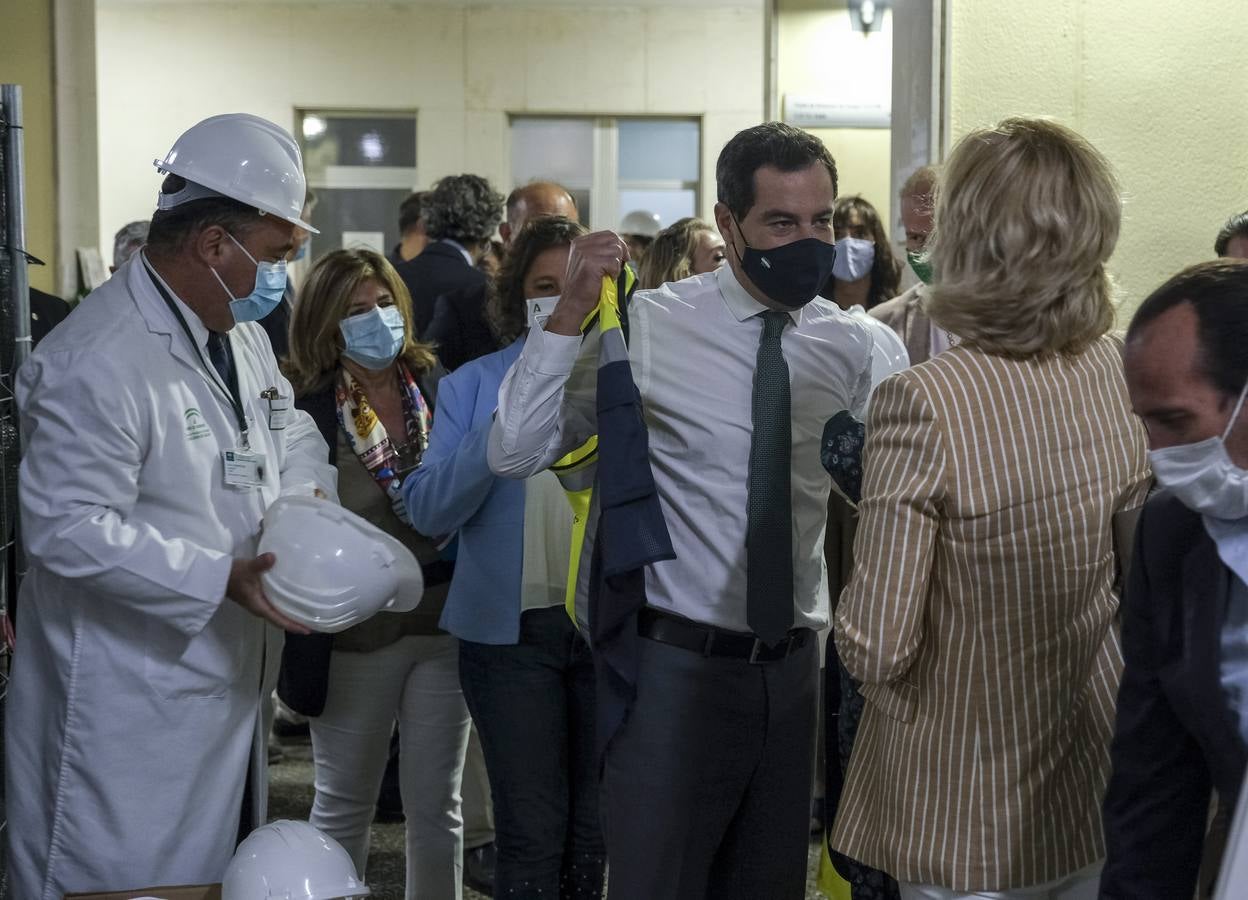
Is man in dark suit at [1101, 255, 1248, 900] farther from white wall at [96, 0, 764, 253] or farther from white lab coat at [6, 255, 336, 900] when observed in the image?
white wall at [96, 0, 764, 253]

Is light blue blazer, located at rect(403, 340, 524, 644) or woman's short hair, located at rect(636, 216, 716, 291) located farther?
woman's short hair, located at rect(636, 216, 716, 291)

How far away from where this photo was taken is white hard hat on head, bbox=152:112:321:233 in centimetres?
232

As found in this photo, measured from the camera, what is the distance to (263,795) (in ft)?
8.55

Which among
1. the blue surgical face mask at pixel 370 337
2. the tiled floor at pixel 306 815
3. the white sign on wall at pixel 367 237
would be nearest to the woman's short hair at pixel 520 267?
the blue surgical face mask at pixel 370 337

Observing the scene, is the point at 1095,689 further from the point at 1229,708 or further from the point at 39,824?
the point at 39,824

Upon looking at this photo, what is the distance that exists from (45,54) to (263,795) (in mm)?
5326

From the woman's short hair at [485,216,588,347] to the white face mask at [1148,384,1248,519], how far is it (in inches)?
70.4

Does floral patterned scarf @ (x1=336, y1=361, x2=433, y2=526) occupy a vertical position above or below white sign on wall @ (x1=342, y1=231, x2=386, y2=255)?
below

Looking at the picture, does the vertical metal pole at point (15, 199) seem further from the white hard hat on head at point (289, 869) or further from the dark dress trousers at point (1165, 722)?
the dark dress trousers at point (1165, 722)

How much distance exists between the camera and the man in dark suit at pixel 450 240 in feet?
16.1

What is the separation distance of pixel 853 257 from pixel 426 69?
800cm

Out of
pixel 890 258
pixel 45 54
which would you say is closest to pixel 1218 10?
pixel 890 258

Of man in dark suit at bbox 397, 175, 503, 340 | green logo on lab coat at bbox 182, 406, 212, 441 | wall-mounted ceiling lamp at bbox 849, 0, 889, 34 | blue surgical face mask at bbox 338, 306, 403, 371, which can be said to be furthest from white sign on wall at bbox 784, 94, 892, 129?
green logo on lab coat at bbox 182, 406, 212, 441

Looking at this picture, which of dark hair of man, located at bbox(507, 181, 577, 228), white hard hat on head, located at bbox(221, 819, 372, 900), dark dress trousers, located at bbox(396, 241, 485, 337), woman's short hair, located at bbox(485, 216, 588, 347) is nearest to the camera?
white hard hat on head, located at bbox(221, 819, 372, 900)
